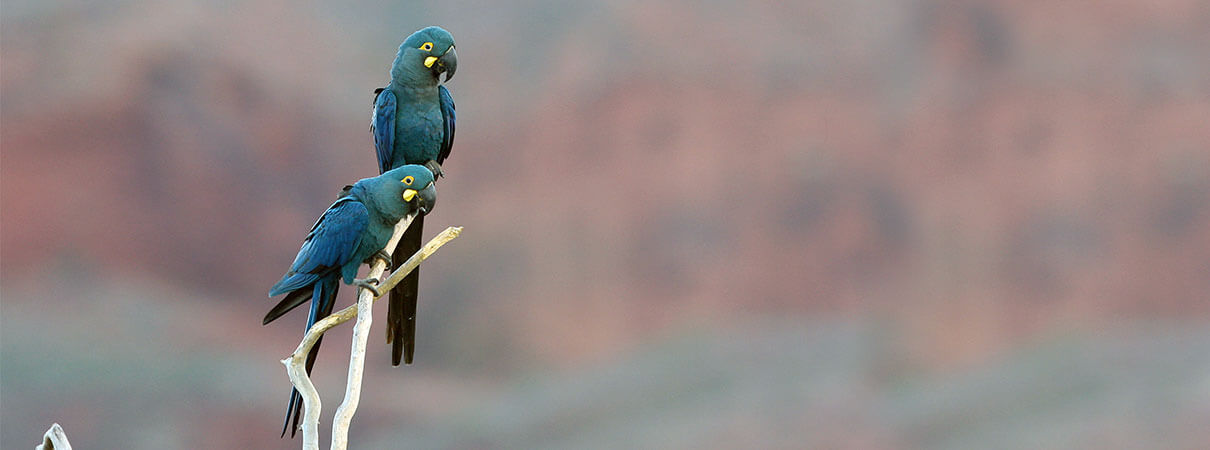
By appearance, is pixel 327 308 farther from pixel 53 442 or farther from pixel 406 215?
pixel 53 442

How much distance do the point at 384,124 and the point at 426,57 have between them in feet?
0.70

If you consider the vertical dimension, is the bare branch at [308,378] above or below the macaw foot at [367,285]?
below

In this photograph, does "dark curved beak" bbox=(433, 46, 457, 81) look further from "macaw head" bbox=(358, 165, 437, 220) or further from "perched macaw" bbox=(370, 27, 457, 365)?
"macaw head" bbox=(358, 165, 437, 220)

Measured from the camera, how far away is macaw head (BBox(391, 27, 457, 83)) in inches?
117

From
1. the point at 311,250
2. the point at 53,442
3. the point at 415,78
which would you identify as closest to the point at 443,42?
the point at 415,78

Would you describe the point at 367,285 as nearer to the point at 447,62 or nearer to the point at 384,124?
the point at 384,124

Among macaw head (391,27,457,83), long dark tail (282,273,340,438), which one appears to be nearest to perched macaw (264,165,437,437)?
long dark tail (282,273,340,438)

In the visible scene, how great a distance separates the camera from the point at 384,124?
3023 millimetres

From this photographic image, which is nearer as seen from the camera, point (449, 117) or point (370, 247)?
point (370, 247)

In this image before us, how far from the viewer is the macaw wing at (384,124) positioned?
3.02 meters

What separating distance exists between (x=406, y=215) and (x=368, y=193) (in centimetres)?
11

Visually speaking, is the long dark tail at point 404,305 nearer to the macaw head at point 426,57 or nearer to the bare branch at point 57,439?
the macaw head at point 426,57

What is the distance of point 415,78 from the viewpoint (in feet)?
9.93

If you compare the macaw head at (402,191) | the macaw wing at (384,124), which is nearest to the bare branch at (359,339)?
the macaw head at (402,191)
